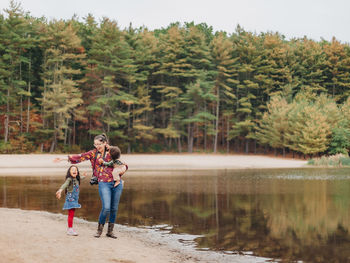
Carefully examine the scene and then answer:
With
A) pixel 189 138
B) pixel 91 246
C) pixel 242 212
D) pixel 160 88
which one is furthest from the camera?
pixel 160 88

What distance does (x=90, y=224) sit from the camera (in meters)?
9.98

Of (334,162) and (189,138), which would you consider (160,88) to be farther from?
(334,162)

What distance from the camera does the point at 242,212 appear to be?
12180 millimetres

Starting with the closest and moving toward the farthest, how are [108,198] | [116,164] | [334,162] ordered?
[108,198] → [116,164] → [334,162]

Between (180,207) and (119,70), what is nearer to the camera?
(180,207)

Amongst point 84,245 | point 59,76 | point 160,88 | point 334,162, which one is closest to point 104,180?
point 84,245

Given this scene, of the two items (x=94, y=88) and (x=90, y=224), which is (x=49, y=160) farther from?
(x=90, y=224)

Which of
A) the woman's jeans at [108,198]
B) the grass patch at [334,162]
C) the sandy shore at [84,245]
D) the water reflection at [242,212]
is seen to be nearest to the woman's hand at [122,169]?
the woman's jeans at [108,198]

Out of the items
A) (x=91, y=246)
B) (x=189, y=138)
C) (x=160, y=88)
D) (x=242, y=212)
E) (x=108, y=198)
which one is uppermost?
(x=160, y=88)

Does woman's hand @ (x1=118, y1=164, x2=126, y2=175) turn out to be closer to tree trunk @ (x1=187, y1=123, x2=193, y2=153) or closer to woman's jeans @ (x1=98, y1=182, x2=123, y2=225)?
woman's jeans @ (x1=98, y1=182, x2=123, y2=225)

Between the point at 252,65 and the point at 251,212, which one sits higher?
the point at 252,65

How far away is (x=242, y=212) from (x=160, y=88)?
47.1 m

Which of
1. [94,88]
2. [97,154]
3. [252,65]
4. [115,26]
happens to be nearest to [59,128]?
[94,88]

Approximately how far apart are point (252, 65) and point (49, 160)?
31632 millimetres
